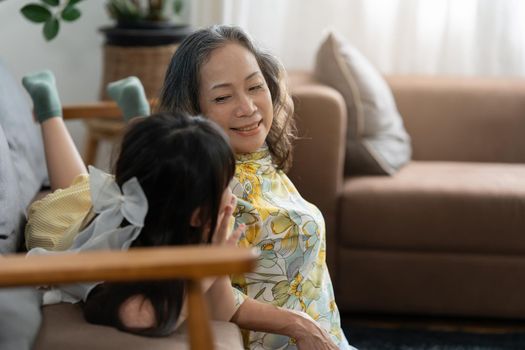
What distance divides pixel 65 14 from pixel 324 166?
33.1 inches

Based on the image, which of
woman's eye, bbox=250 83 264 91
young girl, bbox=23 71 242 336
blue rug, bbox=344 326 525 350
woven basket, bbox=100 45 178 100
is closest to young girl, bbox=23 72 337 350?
young girl, bbox=23 71 242 336

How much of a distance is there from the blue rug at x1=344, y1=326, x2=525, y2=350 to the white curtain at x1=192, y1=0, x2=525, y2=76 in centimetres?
121

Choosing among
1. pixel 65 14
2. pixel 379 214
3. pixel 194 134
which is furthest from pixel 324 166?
pixel 194 134

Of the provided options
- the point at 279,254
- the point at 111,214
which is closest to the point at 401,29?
the point at 279,254

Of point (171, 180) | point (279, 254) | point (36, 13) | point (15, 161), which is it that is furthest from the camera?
point (36, 13)

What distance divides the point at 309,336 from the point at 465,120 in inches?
68.5

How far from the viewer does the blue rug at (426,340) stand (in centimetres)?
259

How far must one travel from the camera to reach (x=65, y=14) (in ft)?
8.52

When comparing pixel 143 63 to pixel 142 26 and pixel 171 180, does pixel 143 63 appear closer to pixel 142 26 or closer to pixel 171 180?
pixel 142 26

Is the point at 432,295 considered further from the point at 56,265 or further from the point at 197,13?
the point at 56,265

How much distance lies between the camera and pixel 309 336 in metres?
1.61

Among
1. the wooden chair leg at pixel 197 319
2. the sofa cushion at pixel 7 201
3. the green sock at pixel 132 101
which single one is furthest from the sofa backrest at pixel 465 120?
the wooden chair leg at pixel 197 319

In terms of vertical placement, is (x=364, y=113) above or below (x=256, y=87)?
below

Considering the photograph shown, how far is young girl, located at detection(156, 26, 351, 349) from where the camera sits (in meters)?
1.71
